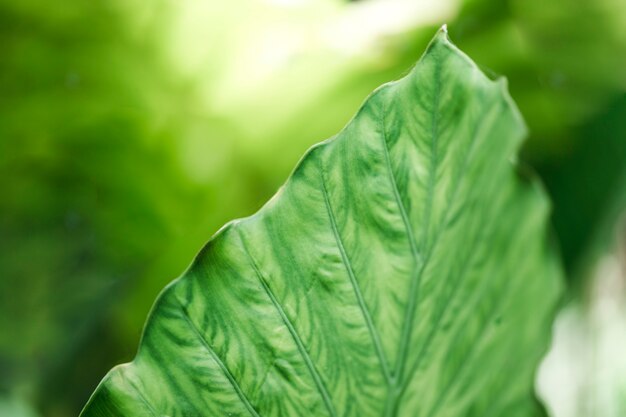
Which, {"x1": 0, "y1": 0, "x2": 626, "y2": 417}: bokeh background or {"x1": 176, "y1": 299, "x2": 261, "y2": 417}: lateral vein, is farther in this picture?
{"x1": 0, "y1": 0, "x2": 626, "y2": 417}: bokeh background

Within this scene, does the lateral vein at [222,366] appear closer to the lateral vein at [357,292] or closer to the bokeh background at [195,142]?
the lateral vein at [357,292]

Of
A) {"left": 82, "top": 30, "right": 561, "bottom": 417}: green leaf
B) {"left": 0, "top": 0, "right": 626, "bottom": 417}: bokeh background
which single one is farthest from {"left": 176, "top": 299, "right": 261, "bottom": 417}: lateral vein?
{"left": 0, "top": 0, "right": 626, "bottom": 417}: bokeh background

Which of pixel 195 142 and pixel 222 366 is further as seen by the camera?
pixel 195 142

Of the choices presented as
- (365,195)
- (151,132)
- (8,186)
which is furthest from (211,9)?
(365,195)

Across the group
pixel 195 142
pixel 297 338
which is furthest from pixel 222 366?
pixel 195 142

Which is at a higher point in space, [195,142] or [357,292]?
[195,142]

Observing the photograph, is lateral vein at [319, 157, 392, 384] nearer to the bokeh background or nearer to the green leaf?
the green leaf

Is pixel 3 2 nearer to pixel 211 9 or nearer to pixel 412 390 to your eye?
pixel 211 9

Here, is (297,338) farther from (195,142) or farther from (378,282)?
(195,142)
